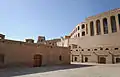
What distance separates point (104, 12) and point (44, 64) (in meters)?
34.2

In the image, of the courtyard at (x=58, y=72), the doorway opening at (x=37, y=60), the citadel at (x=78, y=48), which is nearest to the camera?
the courtyard at (x=58, y=72)

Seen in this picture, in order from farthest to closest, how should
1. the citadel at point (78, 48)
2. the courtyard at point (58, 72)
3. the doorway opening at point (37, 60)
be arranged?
the doorway opening at point (37, 60) → the citadel at point (78, 48) → the courtyard at point (58, 72)

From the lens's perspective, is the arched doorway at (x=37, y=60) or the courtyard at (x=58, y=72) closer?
the courtyard at (x=58, y=72)

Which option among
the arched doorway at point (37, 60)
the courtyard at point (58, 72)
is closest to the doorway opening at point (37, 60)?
the arched doorway at point (37, 60)

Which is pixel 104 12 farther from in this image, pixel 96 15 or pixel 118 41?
Answer: pixel 118 41

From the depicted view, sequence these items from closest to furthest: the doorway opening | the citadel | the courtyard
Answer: the courtyard
the citadel
the doorway opening

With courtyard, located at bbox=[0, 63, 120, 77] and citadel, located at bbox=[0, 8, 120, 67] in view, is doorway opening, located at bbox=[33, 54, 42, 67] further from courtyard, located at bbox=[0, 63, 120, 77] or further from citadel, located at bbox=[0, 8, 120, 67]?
courtyard, located at bbox=[0, 63, 120, 77]

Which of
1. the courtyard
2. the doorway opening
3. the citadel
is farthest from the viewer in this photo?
the doorway opening

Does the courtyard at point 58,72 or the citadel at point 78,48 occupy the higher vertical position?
the citadel at point 78,48

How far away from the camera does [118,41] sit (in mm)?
36375

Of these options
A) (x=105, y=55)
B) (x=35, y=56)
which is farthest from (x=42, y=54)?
(x=105, y=55)

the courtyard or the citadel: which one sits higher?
the citadel

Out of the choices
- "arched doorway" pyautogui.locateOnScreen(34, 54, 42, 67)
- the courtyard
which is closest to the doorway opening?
"arched doorway" pyautogui.locateOnScreen(34, 54, 42, 67)

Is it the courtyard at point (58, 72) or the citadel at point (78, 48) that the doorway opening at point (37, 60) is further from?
the courtyard at point (58, 72)
